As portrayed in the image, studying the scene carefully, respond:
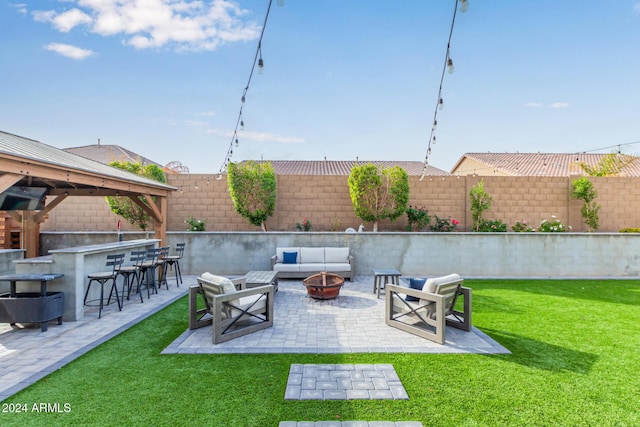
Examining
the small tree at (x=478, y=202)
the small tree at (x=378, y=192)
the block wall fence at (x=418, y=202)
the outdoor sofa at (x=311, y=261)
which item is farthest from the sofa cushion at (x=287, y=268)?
the small tree at (x=478, y=202)

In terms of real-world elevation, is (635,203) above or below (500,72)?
below

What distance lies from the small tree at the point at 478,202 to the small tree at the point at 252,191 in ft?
22.4

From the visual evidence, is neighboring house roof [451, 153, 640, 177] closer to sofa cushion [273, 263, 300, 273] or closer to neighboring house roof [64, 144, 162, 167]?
sofa cushion [273, 263, 300, 273]

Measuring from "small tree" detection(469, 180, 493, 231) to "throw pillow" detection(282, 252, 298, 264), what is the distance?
21.0ft

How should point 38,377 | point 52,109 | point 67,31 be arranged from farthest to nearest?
point 52,109 → point 67,31 → point 38,377

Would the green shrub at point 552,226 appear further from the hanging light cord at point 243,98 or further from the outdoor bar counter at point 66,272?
the outdoor bar counter at point 66,272

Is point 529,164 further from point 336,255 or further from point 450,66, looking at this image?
point 450,66

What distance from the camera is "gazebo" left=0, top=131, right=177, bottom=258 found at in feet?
14.0

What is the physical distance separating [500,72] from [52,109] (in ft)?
46.6

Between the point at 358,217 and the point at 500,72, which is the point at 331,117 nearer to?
the point at 358,217

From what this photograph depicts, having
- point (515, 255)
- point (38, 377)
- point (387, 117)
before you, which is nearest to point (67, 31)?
point (38, 377)

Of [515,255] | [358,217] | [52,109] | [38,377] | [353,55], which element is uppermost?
[353,55]

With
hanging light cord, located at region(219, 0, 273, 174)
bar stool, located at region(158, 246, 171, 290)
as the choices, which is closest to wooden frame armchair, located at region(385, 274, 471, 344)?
hanging light cord, located at region(219, 0, 273, 174)

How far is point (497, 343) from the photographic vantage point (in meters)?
4.44
